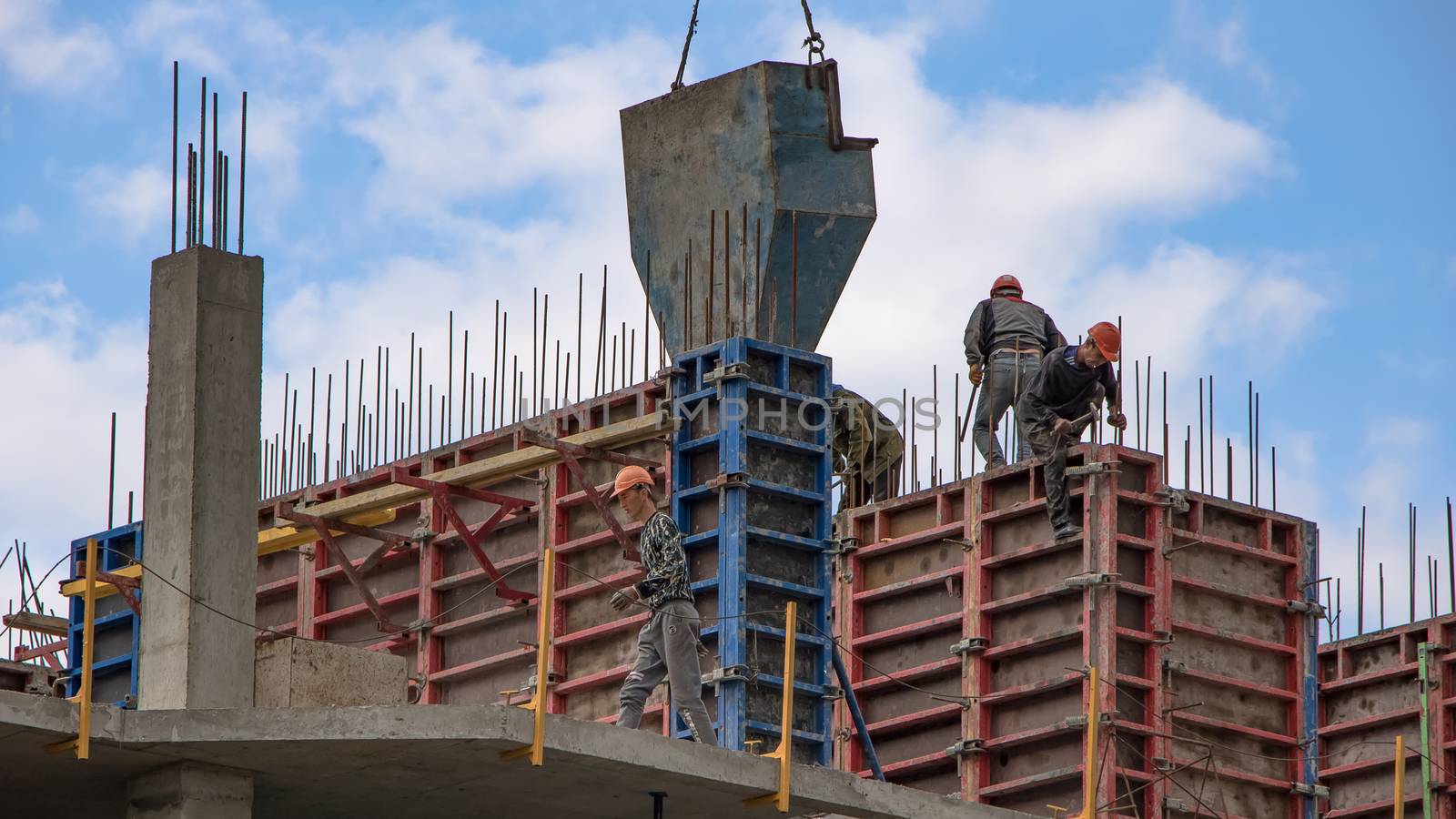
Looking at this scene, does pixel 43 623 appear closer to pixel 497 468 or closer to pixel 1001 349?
pixel 497 468

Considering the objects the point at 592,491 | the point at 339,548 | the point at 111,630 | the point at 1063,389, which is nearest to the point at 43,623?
the point at 111,630

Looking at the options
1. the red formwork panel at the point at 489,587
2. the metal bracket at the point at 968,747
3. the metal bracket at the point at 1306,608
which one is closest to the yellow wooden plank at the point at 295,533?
the red formwork panel at the point at 489,587

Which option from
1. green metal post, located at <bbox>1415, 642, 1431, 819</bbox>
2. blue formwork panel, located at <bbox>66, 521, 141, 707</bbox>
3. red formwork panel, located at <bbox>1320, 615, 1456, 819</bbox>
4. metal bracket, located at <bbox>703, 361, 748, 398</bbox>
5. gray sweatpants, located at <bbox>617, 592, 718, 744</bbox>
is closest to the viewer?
gray sweatpants, located at <bbox>617, 592, 718, 744</bbox>

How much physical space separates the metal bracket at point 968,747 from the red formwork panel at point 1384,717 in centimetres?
414

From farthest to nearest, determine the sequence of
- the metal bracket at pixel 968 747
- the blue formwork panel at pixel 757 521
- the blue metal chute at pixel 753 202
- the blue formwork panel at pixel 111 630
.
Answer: the blue formwork panel at pixel 111 630 < the blue metal chute at pixel 753 202 < the metal bracket at pixel 968 747 < the blue formwork panel at pixel 757 521

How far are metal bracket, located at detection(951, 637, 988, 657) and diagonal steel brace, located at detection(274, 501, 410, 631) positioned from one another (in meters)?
4.79

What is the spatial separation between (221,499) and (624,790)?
3044 mm

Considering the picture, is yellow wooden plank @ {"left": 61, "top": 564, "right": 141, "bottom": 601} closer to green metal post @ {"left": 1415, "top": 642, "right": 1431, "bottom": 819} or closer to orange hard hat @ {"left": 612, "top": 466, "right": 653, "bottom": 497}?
orange hard hat @ {"left": 612, "top": 466, "right": 653, "bottom": 497}

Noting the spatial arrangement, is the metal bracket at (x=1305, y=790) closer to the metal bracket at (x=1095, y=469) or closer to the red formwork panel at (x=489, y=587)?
the metal bracket at (x=1095, y=469)

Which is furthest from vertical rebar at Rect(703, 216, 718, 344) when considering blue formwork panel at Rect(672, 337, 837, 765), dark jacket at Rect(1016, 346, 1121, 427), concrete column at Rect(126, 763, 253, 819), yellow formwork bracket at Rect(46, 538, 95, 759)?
yellow formwork bracket at Rect(46, 538, 95, 759)

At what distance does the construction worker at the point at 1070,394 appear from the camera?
2334cm

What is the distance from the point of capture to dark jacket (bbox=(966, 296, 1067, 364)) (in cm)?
2502

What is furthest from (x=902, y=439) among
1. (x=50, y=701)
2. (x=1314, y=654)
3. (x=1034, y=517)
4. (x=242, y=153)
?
(x=50, y=701)

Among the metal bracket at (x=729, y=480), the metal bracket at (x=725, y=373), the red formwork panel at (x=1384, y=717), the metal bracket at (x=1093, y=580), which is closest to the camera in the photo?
the metal bracket at (x=729, y=480)
